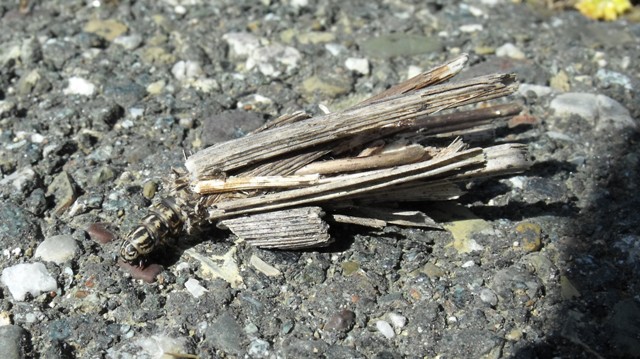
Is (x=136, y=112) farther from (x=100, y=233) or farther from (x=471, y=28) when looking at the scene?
(x=471, y=28)

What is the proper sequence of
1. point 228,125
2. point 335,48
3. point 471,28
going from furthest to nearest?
point 471,28, point 335,48, point 228,125

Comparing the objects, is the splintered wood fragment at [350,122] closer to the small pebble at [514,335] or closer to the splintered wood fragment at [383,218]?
the splintered wood fragment at [383,218]

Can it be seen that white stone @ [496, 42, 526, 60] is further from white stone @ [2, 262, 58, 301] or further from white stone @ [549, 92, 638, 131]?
white stone @ [2, 262, 58, 301]

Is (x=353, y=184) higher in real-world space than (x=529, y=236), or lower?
higher

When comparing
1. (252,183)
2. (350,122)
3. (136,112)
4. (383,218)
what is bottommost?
(136,112)

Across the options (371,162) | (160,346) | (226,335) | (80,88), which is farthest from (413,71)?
(160,346)

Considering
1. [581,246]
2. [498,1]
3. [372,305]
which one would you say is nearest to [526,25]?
[498,1]

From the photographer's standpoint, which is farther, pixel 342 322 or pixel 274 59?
pixel 274 59

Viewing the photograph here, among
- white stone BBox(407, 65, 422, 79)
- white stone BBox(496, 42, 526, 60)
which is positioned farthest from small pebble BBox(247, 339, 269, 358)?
white stone BBox(496, 42, 526, 60)
